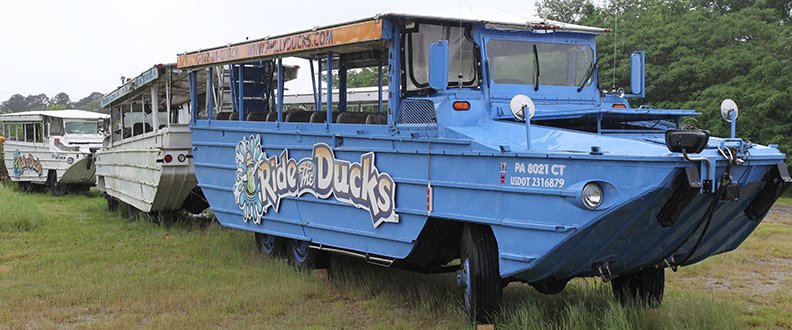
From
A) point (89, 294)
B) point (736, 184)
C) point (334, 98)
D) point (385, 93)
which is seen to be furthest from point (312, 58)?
point (736, 184)

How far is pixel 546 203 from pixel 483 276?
83cm

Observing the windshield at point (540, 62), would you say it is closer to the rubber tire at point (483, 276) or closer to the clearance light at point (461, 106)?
the clearance light at point (461, 106)

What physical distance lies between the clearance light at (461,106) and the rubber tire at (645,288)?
1804 millimetres

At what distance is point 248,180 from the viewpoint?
8688mm

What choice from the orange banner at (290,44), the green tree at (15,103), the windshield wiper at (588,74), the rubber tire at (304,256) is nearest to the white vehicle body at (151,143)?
the orange banner at (290,44)

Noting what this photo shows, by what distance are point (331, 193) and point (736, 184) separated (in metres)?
3.43

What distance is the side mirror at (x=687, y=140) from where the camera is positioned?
4594 millimetres

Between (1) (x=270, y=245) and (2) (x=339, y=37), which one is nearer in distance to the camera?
(2) (x=339, y=37)

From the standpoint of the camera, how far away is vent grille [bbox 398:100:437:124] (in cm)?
628

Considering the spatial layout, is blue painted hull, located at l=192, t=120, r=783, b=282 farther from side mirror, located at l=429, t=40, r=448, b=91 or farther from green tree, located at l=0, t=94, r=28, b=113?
green tree, located at l=0, t=94, r=28, b=113

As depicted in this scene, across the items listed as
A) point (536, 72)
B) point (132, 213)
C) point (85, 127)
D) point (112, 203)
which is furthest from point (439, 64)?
point (85, 127)

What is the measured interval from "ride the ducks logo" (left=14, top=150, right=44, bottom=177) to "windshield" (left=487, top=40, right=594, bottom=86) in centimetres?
1524

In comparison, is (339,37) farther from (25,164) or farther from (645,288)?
(25,164)

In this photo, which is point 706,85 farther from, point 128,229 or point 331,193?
point 331,193
